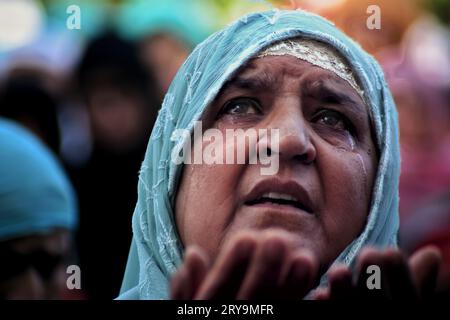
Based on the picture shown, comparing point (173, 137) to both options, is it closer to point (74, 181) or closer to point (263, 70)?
point (263, 70)

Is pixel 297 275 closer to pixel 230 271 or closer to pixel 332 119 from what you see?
pixel 230 271

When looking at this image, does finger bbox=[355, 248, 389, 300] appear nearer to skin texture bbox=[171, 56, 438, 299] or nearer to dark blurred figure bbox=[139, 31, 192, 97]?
skin texture bbox=[171, 56, 438, 299]

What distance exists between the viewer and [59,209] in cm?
232

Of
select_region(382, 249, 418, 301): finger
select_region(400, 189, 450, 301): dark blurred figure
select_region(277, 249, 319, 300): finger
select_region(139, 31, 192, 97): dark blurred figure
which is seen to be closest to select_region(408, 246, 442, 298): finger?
select_region(382, 249, 418, 301): finger

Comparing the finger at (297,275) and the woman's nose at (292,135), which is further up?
the woman's nose at (292,135)

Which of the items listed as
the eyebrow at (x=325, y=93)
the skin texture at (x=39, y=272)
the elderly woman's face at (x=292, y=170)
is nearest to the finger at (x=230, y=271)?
the elderly woman's face at (x=292, y=170)

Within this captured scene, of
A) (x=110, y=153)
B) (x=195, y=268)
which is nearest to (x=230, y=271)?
(x=195, y=268)

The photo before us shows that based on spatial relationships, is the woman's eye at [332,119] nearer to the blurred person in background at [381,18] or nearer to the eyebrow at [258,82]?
the eyebrow at [258,82]

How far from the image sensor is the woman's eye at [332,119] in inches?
72.2

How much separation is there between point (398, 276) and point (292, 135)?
1.55 ft

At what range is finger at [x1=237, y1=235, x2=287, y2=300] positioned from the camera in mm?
1250

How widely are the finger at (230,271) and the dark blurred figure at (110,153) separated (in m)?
1.18

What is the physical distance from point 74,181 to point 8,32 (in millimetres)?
558
